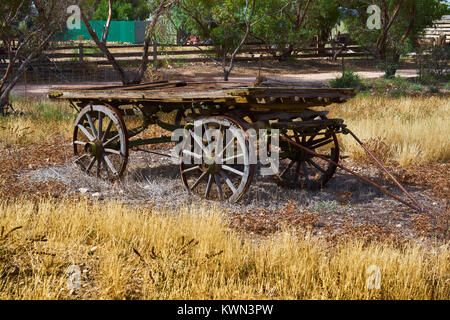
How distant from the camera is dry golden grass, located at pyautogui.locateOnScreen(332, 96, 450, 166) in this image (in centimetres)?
868

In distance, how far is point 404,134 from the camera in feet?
30.9

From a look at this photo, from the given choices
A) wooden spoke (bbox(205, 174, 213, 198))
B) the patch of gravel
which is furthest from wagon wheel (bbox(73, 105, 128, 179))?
wooden spoke (bbox(205, 174, 213, 198))

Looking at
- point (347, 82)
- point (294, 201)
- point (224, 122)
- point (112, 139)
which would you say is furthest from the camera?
point (347, 82)

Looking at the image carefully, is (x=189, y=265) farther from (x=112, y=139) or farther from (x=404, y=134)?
(x=404, y=134)

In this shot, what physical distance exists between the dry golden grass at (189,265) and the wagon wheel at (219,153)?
1005 millimetres

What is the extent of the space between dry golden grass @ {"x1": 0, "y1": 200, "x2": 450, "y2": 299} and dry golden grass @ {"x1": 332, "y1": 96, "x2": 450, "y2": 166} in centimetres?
385

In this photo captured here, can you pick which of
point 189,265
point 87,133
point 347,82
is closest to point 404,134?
point 87,133

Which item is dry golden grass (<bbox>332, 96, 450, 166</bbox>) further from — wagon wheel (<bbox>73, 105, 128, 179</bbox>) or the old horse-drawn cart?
wagon wheel (<bbox>73, 105, 128, 179</bbox>)

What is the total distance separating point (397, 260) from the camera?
4.38m

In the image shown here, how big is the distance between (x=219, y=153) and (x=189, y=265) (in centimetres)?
224

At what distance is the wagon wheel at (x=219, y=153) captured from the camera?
19.9 feet

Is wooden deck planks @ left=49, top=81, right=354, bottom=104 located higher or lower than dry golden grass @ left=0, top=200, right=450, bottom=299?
higher

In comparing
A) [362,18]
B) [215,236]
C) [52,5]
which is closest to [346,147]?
[215,236]
